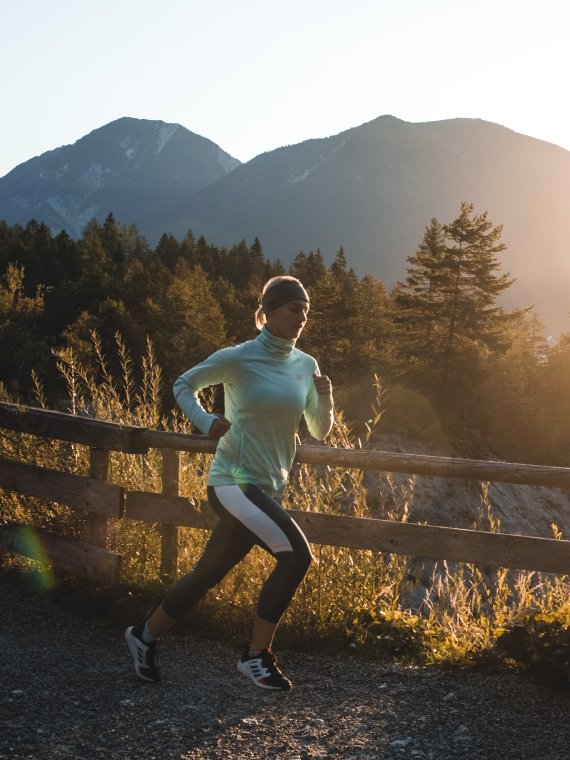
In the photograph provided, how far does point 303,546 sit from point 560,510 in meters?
45.8

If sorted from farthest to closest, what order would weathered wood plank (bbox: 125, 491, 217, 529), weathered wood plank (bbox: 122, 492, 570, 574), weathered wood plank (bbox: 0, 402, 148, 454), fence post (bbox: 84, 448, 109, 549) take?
fence post (bbox: 84, 448, 109, 549)
weathered wood plank (bbox: 0, 402, 148, 454)
weathered wood plank (bbox: 125, 491, 217, 529)
weathered wood plank (bbox: 122, 492, 570, 574)

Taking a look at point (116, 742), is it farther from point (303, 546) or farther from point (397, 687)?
point (397, 687)

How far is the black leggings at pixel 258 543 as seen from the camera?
12.1ft

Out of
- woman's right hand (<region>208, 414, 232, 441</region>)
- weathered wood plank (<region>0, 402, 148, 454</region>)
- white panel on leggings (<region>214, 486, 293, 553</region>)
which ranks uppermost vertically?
woman's right hand (<region>208, 414, 232, 441</region>)

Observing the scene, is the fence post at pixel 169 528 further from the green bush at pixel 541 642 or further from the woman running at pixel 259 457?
the green bush at pixel 541 642

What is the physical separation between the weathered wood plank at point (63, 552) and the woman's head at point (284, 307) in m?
2.39

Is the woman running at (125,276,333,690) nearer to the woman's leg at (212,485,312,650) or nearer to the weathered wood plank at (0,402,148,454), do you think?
the woman's leg at (212,485,312,650)

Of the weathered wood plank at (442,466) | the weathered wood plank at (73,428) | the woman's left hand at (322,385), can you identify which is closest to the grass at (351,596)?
the weathered wood plank at (442,466)

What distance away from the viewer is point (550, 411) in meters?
55.5

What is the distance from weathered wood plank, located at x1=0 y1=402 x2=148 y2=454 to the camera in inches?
210

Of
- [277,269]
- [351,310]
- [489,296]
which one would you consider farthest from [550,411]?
[277,269]

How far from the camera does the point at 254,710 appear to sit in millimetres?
3719

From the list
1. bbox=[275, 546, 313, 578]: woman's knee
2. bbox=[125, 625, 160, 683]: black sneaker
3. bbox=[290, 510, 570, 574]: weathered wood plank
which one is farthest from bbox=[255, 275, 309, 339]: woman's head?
bbox=[125, 625, 160, 683]: black sneaker

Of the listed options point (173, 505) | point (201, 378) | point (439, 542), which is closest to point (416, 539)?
point (439, 542)
